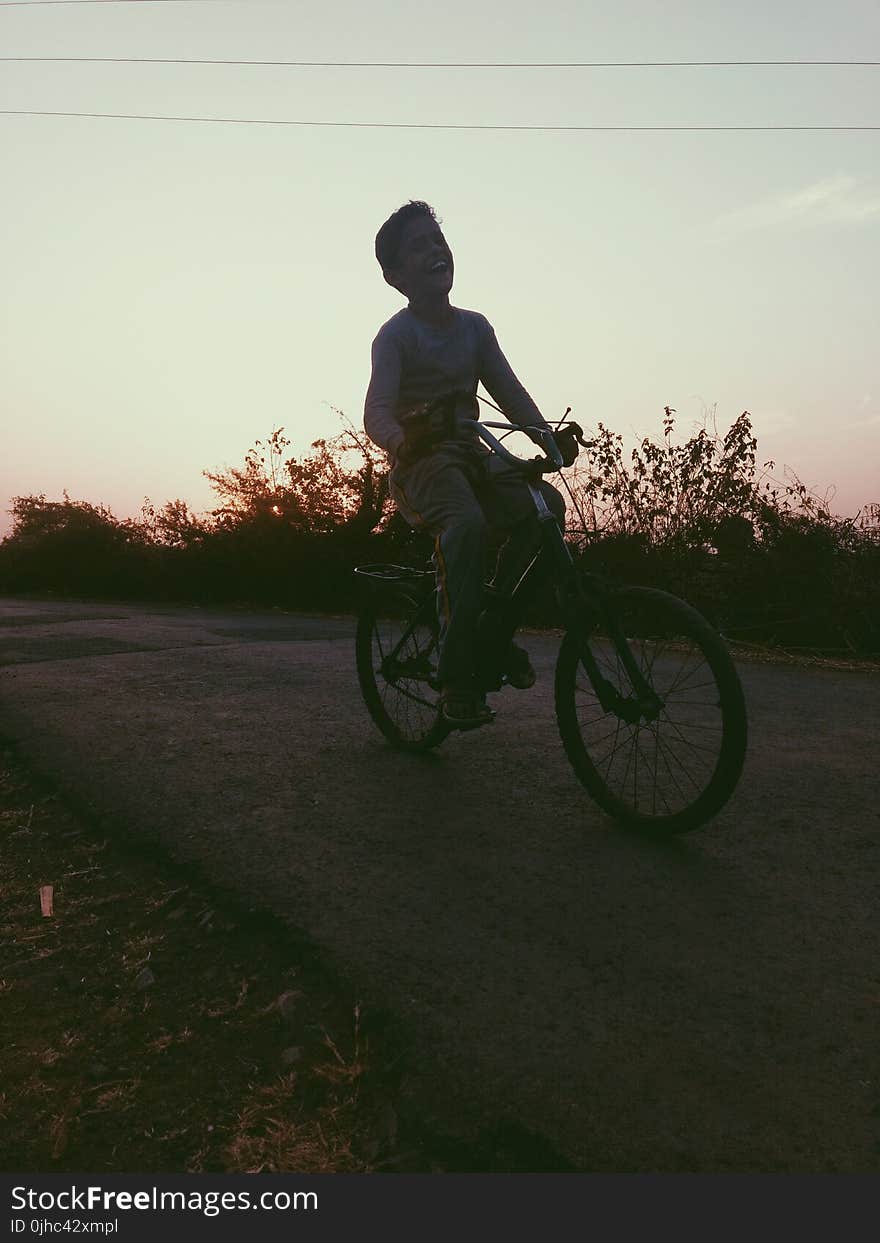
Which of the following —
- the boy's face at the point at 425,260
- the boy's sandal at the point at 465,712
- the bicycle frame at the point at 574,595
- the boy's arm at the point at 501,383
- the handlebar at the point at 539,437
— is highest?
the boy's face at the point at 425,260

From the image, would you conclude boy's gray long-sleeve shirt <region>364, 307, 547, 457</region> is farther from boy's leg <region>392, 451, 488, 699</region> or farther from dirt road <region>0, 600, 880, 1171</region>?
dirt road <region>0, 600, 880, 1171</region>

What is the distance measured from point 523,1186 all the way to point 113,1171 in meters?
0.64

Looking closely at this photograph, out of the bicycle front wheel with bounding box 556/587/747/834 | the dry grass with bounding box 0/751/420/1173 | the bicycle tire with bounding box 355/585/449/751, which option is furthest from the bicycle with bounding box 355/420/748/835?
the dry grass with bounding box 0/751/420/1173

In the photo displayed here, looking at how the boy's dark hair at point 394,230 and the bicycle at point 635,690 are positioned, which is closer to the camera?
the bicycle at point 635,690

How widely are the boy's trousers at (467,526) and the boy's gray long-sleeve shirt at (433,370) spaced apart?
282 millimetres

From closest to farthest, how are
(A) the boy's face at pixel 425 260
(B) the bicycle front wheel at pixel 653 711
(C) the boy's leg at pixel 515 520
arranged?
(B) the bicycle front wheel at pixel 653 711
(C) the boy's leg at pixel 515 520
(A) the boy's face at pixel 425 260

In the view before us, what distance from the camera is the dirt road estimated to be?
152cm

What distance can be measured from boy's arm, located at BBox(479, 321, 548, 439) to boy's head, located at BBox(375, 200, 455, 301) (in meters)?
0.28

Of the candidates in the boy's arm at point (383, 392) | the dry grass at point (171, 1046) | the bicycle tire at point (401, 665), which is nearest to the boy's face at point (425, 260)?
the boy's arm at point (383, 392)

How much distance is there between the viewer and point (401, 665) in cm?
381

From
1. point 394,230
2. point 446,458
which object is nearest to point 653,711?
point 446,458

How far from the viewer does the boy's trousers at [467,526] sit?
311 cm

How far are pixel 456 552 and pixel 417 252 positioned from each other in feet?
4.38

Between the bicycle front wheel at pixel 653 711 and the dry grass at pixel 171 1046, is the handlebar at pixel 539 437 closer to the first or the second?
the bicycle front wheel at pixel 653 711
